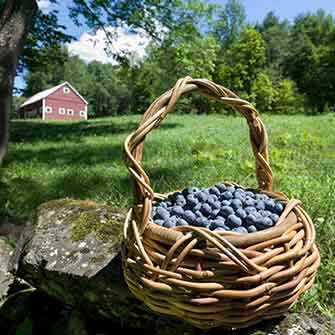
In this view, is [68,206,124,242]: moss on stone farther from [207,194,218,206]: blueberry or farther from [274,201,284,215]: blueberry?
[274,201,284,215]: blueberry

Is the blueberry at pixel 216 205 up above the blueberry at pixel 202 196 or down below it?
below

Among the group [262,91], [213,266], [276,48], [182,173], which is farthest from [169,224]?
[276,48]

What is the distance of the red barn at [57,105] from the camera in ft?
201

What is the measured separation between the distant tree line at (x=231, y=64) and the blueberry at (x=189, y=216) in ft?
37.5

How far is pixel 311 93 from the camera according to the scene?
141ft

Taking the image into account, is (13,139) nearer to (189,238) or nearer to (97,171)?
(97,171)

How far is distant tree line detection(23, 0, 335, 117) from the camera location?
13.0 meters

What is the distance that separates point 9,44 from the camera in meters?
5.43

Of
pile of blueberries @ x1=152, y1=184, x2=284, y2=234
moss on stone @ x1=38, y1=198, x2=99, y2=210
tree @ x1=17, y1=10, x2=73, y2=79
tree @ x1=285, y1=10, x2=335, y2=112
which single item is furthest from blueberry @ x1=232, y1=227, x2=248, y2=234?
tree @ x1=285, y1=10, x2=335, y2=112

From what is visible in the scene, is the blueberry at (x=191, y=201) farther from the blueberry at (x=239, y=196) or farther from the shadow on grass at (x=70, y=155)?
the shadow on grass at (x=70, y=155)

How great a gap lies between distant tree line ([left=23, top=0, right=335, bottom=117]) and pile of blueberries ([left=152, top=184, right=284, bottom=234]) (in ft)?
37.0

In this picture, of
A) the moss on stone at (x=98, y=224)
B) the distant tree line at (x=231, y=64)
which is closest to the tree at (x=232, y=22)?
the distant tree line at (x=231, y=64)

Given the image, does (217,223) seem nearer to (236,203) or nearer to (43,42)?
(236,203)

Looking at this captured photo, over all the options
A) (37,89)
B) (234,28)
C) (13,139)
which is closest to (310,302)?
(13,139)
